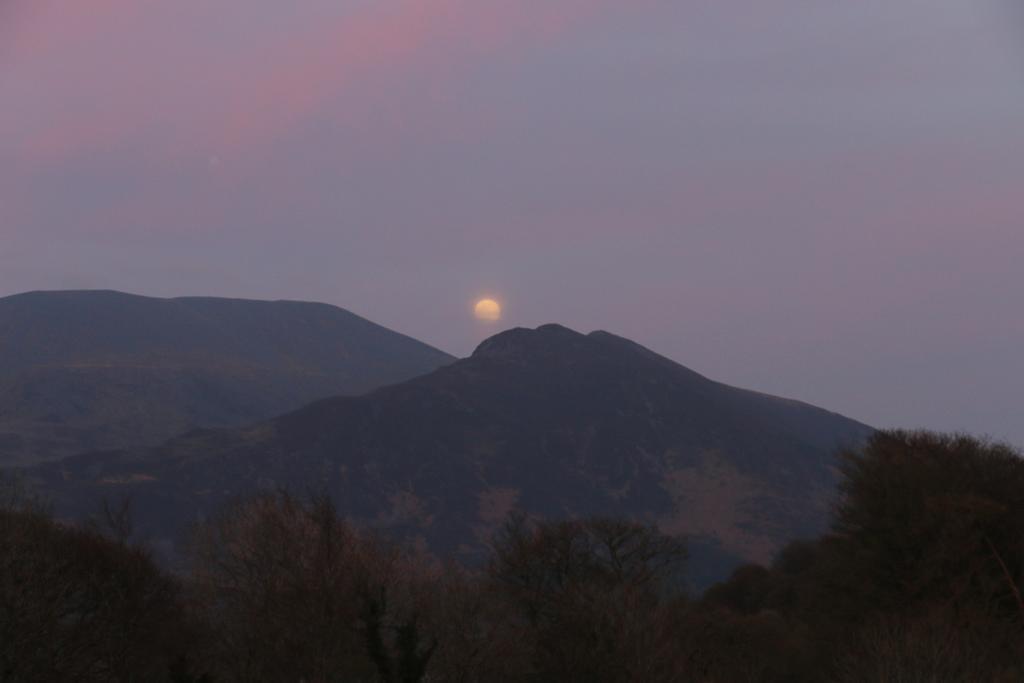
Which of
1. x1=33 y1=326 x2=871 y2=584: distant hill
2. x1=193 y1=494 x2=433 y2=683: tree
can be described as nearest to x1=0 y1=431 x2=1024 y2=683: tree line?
x1=193 y1=494 x2=433 y2=683: tree

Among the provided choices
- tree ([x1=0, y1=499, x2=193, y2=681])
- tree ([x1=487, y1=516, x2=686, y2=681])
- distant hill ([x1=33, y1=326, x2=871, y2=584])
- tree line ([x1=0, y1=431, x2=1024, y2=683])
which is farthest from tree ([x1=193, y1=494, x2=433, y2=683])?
distant hill ([x1=33, y1=326, x2=871, y2=584])

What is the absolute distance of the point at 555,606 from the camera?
49688mm

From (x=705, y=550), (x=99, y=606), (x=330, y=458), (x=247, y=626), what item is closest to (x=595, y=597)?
(x=247, y=626)

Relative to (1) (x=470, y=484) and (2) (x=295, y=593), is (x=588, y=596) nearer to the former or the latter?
(2) (x=295, y=593)

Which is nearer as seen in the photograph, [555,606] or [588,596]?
[588,596]

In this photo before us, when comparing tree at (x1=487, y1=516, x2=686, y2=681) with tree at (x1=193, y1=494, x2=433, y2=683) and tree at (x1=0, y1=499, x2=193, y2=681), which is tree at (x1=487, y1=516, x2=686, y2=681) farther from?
tree at (x1=0, y1=499, x2=193, y2=681)

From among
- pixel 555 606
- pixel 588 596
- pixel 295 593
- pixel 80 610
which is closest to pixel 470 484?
pixel 555 606

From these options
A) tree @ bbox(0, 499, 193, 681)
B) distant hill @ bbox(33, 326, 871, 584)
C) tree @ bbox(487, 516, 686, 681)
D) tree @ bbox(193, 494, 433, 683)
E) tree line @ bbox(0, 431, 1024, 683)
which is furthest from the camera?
distant hill @ bbox(33, 326, 871, 584)

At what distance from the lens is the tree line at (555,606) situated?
1407 inches

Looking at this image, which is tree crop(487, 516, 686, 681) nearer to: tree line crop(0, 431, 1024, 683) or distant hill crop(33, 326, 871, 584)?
tree line crop(0, 431, 1024, 683)

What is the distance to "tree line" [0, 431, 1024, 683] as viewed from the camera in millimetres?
35750

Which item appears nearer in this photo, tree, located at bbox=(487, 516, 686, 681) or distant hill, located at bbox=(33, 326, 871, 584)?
tree, located at bbox=(487, 516, 686, 681)

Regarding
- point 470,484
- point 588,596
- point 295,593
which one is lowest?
point 470,484

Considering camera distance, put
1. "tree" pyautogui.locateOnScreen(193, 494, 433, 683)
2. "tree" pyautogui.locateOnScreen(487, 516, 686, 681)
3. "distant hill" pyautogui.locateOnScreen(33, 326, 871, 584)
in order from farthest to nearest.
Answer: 1. "distant hill" pyautogui.locateOnScreen(33, 326, 871, 584)
2. "tree" pyautogui.locateOnScreen(487, 516, 686, 681)
3. "tree" pyautogui.locateOnScreen(193, 494, 433, 683)
